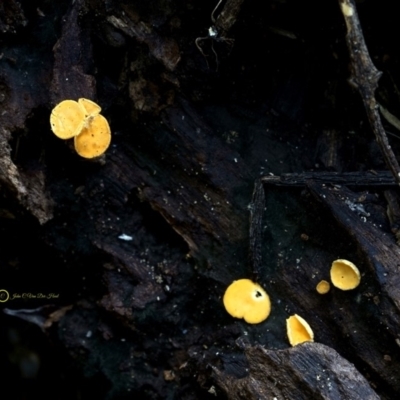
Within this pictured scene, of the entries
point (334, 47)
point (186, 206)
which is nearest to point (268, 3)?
point (334, 47)

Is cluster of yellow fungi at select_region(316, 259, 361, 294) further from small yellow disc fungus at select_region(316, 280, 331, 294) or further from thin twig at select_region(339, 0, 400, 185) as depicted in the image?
thin twig at select_region(339, 0, 400, 185)

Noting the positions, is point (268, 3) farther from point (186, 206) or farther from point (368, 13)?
point (186, 206)

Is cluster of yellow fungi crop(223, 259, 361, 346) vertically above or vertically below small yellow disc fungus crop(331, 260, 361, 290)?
below

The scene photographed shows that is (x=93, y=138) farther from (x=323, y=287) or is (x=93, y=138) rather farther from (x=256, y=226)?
(x=323, y=287)

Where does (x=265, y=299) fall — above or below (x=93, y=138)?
below

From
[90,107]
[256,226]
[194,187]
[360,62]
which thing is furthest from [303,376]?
[90,107]

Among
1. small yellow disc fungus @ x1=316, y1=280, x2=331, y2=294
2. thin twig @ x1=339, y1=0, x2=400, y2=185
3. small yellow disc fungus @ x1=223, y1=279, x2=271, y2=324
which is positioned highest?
thin twig @ x1=339, y1=0, x2=400, y2=185

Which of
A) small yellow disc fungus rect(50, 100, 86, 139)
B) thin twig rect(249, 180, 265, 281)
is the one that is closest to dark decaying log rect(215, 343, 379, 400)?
thin twig rect(249, 180, 265, 281)

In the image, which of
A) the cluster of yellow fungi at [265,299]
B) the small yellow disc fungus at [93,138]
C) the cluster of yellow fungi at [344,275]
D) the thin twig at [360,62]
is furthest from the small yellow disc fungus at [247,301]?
the thin twig at [360,62]
